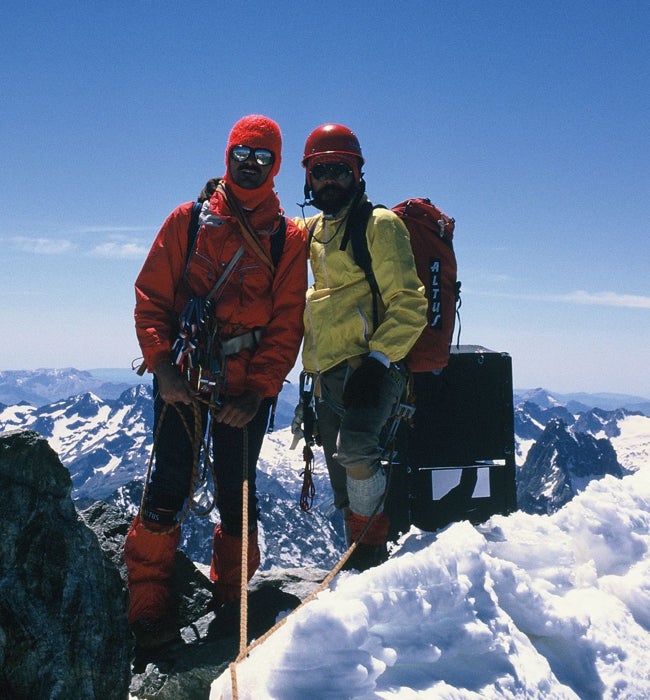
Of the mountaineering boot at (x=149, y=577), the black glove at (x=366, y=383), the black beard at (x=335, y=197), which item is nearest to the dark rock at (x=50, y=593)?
the mountaineering boot at (x=149, y=577)

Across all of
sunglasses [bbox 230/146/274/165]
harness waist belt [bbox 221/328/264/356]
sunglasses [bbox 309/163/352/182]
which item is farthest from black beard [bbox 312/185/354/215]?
harness waist belt [bbox 221/328/264/356]

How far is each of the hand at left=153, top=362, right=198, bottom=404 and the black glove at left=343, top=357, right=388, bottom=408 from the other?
54.9 inches

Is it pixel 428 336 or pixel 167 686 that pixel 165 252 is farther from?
pixel 167 686

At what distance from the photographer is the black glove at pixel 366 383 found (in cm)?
530

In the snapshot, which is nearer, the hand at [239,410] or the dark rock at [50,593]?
the dark rock at [50,593]

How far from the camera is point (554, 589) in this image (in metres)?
5.30

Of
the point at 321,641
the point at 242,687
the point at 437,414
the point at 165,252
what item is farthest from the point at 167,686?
the point at 437,414

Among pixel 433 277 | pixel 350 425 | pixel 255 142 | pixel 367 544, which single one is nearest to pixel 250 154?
pixel 255 142

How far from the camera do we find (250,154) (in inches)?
222

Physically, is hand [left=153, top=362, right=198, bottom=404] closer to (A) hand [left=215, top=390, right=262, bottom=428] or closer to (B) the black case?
(A) hand [left=215, top=390, right=262, bottom=428]

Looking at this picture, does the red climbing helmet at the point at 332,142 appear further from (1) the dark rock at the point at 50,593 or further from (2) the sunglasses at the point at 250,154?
(1) the dark rock at the point at 50,593

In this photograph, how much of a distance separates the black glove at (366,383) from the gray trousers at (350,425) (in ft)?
0.29

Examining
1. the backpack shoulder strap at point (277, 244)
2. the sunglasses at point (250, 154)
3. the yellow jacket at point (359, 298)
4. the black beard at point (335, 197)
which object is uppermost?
the sunglasses at point (250, 154)

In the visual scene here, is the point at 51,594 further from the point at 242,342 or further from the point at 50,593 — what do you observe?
the point at 242,342
